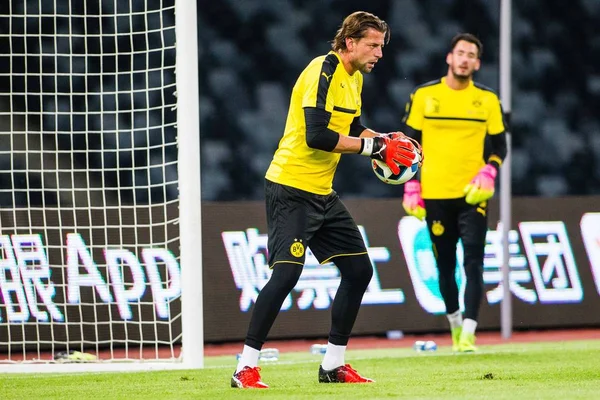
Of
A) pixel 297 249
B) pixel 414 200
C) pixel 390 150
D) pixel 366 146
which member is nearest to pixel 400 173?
pixel 390 150

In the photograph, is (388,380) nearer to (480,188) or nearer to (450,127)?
(480,188)

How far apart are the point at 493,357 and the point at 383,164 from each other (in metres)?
2.01

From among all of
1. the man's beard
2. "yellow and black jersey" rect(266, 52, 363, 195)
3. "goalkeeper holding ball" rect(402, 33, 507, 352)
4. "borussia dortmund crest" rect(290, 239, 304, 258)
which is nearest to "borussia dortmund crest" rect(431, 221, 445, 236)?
"goalkeeper holding ball" rect(402, 33, 507, 352)

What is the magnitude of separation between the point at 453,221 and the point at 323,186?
2318mm

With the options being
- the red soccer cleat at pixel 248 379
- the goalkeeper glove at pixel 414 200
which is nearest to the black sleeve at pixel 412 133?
the goalkeeper glove at pixel 414 200

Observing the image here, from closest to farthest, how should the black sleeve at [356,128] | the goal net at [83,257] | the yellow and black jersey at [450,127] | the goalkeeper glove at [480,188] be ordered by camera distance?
the black sleeve at [356,128], the goal net at [83,257], the goalkeeper glove at [480,188], the yellow and black jersey at [450,127]

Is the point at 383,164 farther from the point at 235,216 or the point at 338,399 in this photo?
the point at 235,216

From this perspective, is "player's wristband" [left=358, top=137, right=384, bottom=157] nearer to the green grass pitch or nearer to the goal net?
the green grass pitch

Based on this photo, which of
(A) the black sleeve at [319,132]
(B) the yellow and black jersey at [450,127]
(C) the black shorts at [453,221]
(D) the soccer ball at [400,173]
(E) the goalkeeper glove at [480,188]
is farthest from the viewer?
(B) the yellow and black jersey at [450,127]

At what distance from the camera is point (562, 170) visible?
11094mm

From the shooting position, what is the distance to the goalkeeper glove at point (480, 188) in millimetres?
7109

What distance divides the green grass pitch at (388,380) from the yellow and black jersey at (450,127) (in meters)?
1.08

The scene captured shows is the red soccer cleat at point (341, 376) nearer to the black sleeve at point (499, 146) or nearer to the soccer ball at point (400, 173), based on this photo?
the soccer ball at point (400, 173)

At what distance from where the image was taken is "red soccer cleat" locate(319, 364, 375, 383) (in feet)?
17.2
